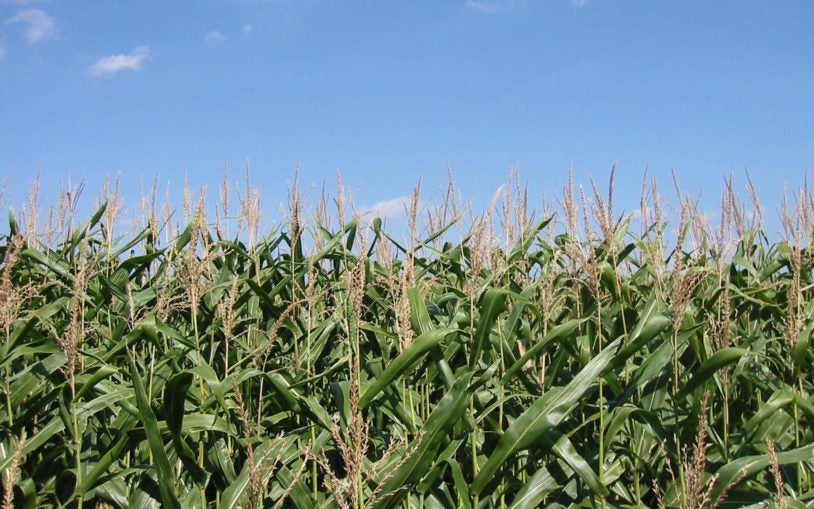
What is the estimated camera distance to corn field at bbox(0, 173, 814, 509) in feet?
9.71

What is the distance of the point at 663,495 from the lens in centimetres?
342

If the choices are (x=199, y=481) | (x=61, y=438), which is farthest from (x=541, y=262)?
(x=61, y=438)

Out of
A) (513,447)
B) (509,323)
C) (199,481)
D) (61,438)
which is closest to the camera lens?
(513,447)

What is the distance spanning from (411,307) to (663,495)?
141 cm

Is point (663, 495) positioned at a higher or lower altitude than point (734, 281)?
lower

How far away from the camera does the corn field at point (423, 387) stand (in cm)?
296

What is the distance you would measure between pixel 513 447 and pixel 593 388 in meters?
0.59

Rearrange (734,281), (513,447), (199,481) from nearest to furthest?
(513,447)
(199,481)
(734,281)

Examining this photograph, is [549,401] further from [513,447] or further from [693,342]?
[693,342]

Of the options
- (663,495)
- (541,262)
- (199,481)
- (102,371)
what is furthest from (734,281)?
(102,371)

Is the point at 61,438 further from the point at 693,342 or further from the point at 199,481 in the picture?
the point at 693,342

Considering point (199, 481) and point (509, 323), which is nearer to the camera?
point (199, 481)

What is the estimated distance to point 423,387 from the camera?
355 cm

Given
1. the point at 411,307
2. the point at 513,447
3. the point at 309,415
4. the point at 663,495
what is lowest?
the point at 663,495
